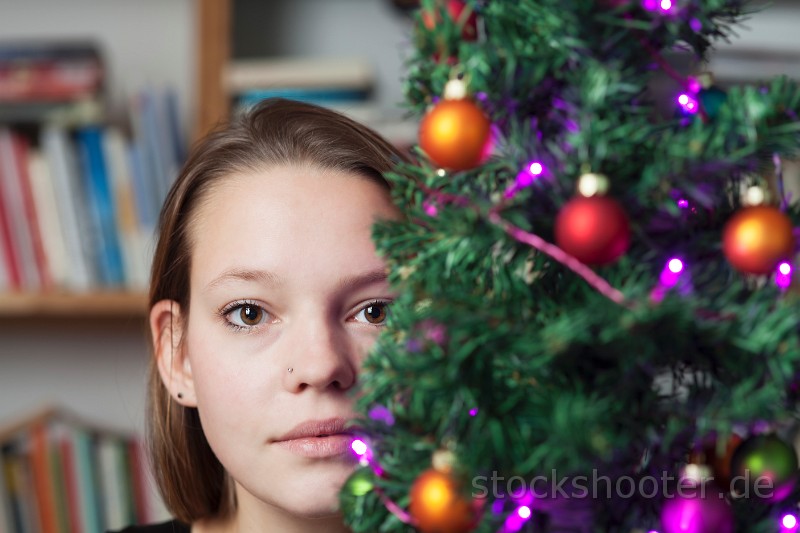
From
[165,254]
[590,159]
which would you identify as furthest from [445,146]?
[165,254]

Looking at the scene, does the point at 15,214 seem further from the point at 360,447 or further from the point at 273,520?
the point at 360,447

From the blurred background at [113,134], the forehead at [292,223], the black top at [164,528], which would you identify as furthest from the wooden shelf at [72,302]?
the forehead at [292,223]

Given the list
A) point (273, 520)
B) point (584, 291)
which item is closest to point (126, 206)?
point (273, 520)

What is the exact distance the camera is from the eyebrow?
2.64ft

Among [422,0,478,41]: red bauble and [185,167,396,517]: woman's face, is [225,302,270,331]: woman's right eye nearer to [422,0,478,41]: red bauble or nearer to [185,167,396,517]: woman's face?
[185,167,396,517]: woman's face

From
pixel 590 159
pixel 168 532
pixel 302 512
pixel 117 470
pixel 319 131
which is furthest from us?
pixel 117 470

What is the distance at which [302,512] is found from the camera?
798mm

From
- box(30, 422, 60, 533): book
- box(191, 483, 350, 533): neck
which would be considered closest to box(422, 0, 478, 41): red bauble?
box(191, 483, 350, 533): neck

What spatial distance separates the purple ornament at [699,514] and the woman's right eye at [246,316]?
16.1 inches

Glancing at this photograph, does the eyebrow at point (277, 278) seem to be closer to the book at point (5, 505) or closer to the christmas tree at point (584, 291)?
the christmas tree at point (584, 291)

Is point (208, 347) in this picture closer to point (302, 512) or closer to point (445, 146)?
point (302, 512)

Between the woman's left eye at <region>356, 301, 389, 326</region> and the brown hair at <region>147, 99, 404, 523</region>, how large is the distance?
0.12m

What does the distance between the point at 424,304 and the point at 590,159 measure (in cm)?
15

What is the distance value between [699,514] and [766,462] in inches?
2.2
